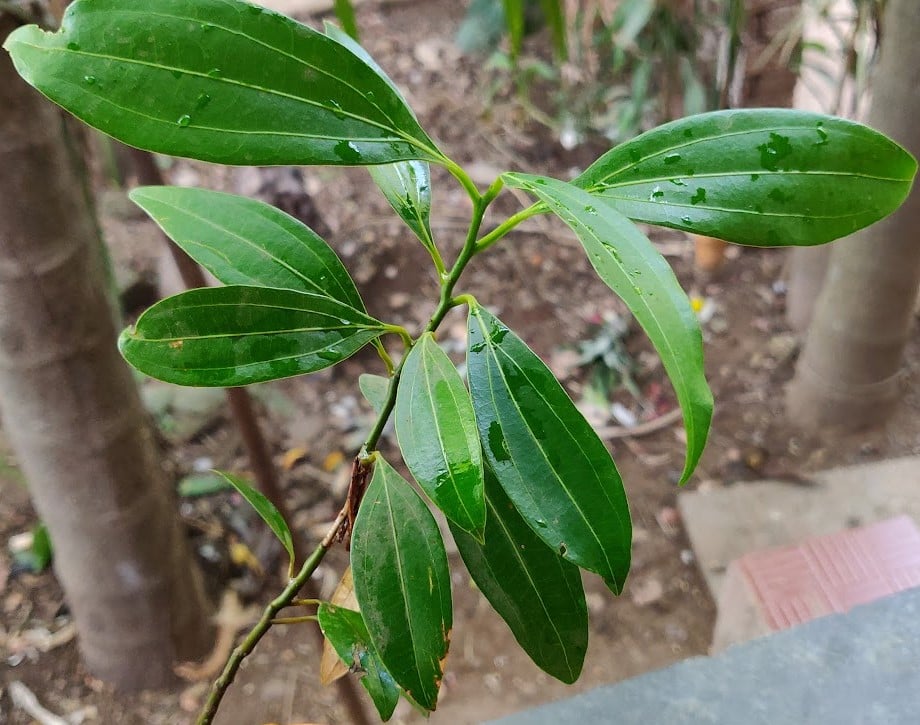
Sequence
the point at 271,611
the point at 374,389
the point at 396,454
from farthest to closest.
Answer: the point at 396,454 → the point at 374,389 → the point at 271,611

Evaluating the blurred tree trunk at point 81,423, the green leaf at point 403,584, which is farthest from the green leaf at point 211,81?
the blurred tree trunk at point 81,423

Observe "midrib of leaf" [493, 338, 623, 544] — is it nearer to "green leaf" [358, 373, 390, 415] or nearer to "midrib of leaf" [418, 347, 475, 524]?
"midrib of leaf" [418, 347, 475, 524]

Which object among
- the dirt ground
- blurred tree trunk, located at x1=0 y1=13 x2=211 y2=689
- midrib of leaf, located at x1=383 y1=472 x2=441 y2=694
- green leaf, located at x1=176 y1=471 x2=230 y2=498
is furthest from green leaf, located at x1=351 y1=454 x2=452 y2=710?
green leaf, located at x1=176 y1=471 x2=230 y2=498

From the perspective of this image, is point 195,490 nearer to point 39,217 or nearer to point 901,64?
point 39,217

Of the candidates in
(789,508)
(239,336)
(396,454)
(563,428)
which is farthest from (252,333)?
(789,508)

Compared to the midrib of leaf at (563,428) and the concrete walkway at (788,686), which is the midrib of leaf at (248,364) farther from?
the concrete walkway at (788,686)

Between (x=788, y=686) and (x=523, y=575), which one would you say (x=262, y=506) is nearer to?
(x=523, y=575)
